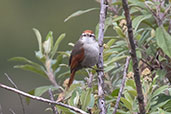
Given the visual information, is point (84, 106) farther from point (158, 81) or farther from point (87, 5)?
point (87, 5)

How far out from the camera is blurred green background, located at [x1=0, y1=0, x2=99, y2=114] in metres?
11.7

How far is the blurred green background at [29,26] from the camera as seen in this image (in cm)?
1166

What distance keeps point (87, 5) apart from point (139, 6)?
10.5 meters

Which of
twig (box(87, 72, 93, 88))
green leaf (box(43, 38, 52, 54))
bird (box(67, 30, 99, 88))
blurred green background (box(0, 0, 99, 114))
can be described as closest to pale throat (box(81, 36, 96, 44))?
bird (box(67, 30, 99, 88))

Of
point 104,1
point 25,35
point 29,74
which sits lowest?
point 29,74

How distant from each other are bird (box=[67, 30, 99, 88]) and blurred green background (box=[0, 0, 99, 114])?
6.84 m

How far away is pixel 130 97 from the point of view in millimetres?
2543

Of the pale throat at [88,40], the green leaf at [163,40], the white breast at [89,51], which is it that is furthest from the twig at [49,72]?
the green leaf at [163,40]

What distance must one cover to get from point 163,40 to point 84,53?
3.81ft

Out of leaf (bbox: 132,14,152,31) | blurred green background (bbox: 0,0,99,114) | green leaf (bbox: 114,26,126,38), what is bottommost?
blurred green background (bbox: 0,0,99,114)

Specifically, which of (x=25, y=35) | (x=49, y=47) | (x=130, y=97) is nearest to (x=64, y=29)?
(x=25, y=35)

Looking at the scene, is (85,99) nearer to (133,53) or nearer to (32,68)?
(133,53)

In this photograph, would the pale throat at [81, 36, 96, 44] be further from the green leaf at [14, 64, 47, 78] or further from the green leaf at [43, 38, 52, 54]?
the green leaf at [14, 64, 47, 78]

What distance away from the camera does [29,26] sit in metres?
14.4
